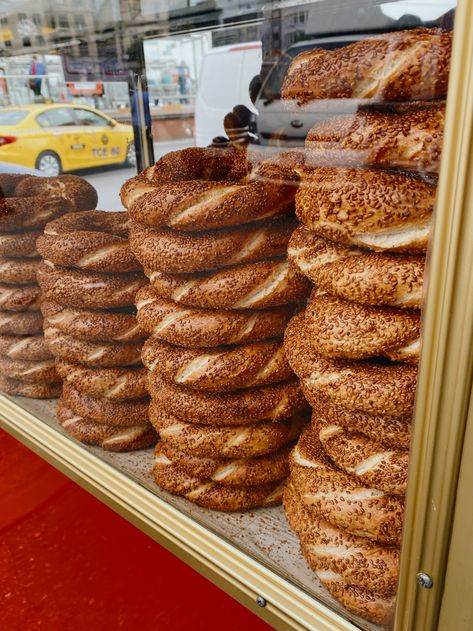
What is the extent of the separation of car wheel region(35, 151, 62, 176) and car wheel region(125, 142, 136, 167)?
0.33m

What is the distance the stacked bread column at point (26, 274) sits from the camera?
7.95ft

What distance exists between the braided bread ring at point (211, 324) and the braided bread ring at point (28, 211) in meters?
0.97

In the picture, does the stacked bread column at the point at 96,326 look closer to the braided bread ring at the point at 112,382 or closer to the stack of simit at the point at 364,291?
the braided bread ring at the point at 112,382

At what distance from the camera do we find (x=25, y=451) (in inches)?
104

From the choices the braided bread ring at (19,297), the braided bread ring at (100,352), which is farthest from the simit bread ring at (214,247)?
the braided bread ring at (19,297)

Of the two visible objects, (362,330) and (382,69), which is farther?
(362,330)

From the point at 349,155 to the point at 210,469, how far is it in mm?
1171

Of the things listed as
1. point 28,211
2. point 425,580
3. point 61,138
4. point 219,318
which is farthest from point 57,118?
point 425,580

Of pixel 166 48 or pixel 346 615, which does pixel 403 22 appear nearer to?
pixel 166 48

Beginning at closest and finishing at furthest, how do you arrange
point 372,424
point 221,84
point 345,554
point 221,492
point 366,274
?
point 366,274
point 372,424
point 345,554
point 221,84
point 221,492

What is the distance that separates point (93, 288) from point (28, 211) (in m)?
0.62

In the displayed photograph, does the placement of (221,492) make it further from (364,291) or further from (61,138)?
(61,138)

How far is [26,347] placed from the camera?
2580 mm

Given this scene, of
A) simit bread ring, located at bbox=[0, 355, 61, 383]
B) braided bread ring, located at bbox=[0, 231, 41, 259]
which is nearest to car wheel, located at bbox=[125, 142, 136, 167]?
braided bread ring, located at bbox=[0, 231, 41, 259]
